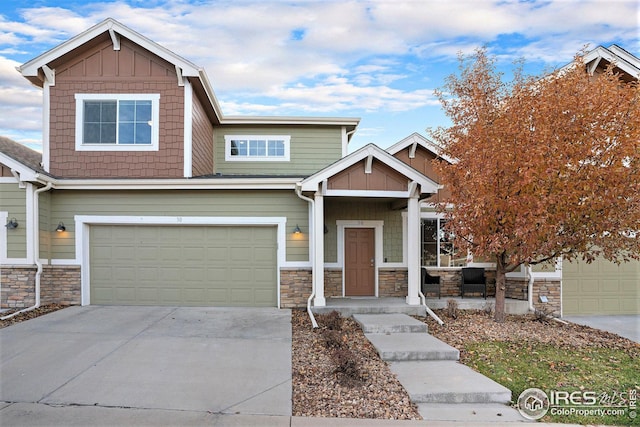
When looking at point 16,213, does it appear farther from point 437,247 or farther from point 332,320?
point 437,247

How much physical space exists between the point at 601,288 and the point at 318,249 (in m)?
7.51

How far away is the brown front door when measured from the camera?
10.2 meters

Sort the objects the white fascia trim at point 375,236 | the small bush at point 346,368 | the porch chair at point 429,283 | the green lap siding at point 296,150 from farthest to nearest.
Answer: the green lap siding at point 296,150, the white fascia trim at point 375,236, the porch chair at point 429,283, the small bush at point 346,368

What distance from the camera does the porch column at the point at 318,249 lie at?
848 cm

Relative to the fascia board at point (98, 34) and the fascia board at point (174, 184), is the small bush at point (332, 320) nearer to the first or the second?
the fascia board at point (174, 184)

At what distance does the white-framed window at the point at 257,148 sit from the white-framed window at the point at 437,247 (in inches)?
194

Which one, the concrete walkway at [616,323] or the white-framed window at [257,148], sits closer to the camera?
the concrete walkway at [616,323]

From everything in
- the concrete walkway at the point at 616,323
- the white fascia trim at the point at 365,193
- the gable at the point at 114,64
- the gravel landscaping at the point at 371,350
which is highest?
the gable at the point at 114,64

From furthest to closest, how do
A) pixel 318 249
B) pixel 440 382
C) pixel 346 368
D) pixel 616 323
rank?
pixel 616 323, pixel 318 249, pixel 346 368, pixel 440 382

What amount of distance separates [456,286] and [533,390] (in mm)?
5717

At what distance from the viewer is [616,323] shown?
8.82 meters

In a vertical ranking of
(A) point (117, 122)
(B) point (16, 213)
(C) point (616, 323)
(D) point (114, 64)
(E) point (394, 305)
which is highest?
(D) point (114, 64)

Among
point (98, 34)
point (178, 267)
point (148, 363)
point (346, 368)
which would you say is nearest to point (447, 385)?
point (346, 368)

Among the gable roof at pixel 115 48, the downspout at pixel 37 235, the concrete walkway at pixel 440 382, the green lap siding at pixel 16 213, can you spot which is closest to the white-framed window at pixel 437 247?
the concrete walkway at pixel 440 382
